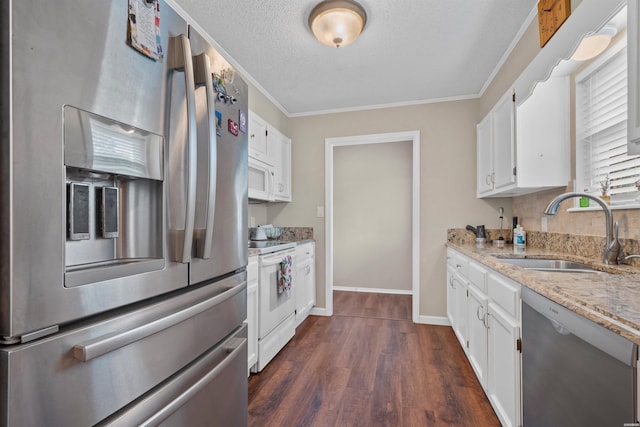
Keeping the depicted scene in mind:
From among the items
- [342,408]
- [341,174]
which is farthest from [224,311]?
[341,174]

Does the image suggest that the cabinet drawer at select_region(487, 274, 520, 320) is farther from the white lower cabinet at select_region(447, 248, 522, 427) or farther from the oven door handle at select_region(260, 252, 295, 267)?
the oven door handle at select_region(260, 252, 295, 267)

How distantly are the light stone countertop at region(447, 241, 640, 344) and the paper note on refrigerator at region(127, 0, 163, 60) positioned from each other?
1371 mm

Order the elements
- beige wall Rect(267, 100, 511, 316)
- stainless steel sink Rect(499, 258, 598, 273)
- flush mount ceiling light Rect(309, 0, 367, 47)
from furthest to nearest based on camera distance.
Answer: beige wall Rect(267, 100, 511, 316) → flush mount ceiling light Rect(309, 0, 367, 47) → stainless steel sink Rect(499, 258, 598, 273)

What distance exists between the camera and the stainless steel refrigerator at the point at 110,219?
55cm

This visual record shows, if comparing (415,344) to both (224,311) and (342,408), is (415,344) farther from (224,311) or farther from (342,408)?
(224,311)

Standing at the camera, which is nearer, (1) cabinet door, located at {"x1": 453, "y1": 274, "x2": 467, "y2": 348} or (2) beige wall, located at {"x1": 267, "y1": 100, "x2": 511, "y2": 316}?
(1) cabinet door, located at {"x1": 453, "y1": 274, "x2": 467, "y2": 348}

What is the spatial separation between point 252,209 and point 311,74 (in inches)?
58.5

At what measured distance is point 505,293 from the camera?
1451 millimetres

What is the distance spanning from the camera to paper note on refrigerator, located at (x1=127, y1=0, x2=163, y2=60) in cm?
76

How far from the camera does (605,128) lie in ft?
5.55

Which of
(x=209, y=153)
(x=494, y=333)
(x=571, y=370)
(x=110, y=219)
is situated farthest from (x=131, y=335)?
(x=494, y=333)

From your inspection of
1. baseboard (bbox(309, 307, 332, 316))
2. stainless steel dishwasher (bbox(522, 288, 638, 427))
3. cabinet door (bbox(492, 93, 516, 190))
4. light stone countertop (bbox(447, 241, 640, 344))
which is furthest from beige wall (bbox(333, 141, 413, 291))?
stainless steel dishwasher (bbox(522, 288, 638, 427))

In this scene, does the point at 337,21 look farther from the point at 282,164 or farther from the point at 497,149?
the point at 282,164

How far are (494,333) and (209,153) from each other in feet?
5.57
